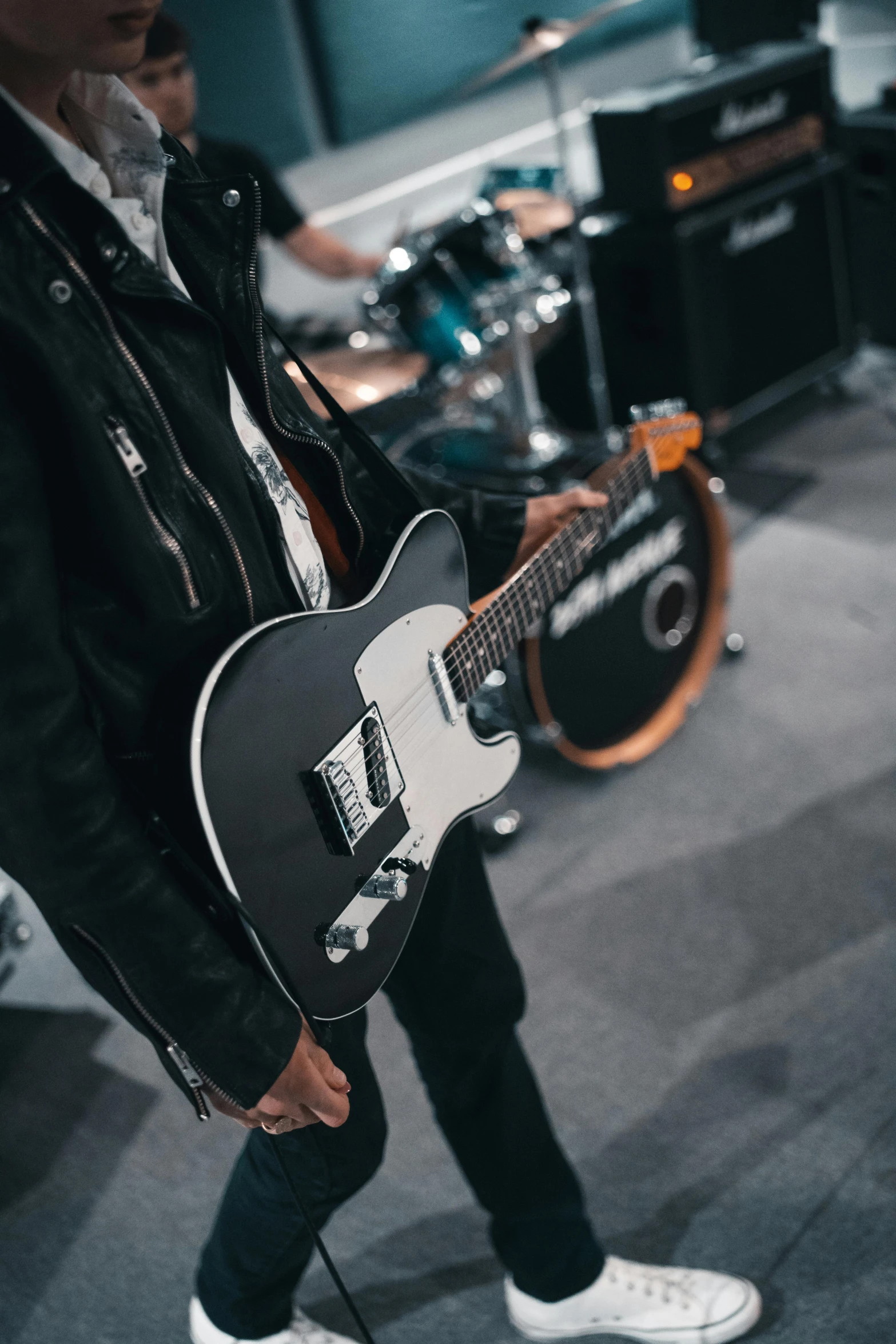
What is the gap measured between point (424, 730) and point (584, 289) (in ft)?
7.35

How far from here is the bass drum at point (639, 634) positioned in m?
2.22

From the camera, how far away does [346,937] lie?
0.97 meters

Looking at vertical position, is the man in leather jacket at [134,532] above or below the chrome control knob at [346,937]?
above

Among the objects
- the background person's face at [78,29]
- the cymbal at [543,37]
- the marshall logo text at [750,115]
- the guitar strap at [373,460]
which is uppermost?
the background person's face at [78,29]

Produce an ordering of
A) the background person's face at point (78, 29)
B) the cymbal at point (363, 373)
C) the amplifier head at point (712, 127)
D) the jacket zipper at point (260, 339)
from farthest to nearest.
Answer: the amplifier head at point (712, 127), the cymbal at point (363, 373), the jacket zipper at point (260, 339), the background person's face at point (78, 29)

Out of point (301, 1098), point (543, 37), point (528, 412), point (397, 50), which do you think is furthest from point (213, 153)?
point (301, 1098)

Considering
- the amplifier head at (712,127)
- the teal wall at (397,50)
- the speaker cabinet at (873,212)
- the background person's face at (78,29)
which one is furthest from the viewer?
the teal wall at (397,50)

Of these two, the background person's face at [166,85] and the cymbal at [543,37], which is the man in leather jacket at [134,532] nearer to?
the background person's face at [166,85]

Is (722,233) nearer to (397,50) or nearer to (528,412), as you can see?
(528,412)

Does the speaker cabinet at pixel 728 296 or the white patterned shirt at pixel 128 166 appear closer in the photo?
the white patterned shirt at pixel 128 166

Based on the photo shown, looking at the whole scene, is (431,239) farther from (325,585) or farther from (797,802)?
(325,585)

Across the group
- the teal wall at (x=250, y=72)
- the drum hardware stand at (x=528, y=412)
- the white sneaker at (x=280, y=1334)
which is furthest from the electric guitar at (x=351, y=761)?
the teal wall at (x=250, y=72)

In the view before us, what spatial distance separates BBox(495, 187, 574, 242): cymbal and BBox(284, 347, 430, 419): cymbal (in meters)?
0.49

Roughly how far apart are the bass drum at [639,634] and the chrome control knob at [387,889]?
44.4 inches
